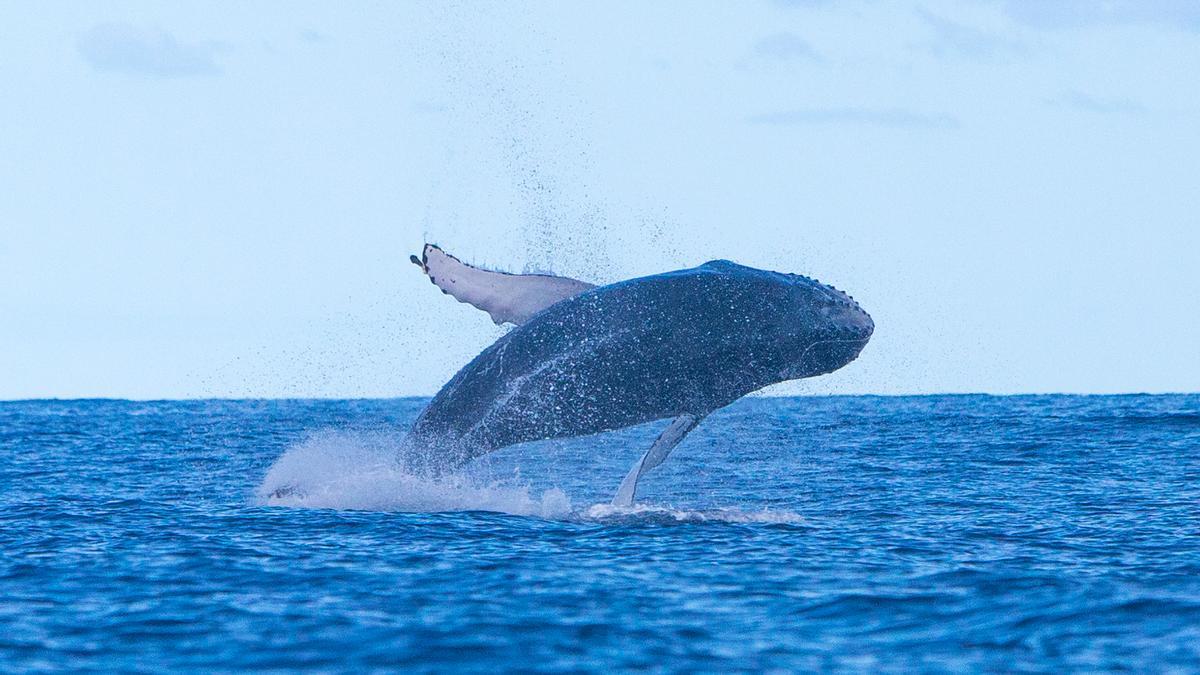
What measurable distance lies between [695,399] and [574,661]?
531 centimetres

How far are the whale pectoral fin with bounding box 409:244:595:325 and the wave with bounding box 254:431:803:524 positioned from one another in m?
→ 1.98

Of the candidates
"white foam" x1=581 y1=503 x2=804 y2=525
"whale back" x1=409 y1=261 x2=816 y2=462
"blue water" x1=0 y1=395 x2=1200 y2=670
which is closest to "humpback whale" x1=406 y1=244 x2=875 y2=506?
"whale back" x1=409 y1=261 x2=816 y2=462

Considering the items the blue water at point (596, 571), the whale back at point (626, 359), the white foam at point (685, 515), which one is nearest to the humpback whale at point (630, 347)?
the whale back at point (626, 359)

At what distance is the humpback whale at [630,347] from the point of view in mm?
13305

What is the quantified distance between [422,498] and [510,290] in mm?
2849

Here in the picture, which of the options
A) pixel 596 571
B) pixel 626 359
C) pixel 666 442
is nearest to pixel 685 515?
pixel 666 442

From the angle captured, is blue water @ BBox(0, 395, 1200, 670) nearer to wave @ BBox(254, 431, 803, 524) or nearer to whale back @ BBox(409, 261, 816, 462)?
wave @ BBox(254, 431, 803, 524)

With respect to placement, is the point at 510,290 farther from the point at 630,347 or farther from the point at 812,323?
the point at 812,323

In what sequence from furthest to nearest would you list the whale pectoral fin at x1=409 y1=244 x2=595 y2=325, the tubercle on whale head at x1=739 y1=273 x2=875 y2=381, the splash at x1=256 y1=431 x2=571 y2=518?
the splash at x1=256 y1=431 x2=571 y2=518, the whale pectoral fin at x1=409 y1=244 x2=595 y2=325, the tubercle on whale head at x1=739 y1=273 x2=875 y2=381

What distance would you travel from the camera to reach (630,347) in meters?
13.4

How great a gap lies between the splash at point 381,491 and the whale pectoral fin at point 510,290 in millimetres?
2059

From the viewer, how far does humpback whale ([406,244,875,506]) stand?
13305mm

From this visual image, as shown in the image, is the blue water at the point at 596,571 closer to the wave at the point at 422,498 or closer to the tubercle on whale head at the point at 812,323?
the wave at the point at 422,498

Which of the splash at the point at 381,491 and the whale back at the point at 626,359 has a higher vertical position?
the whale back at the point at 626,359
